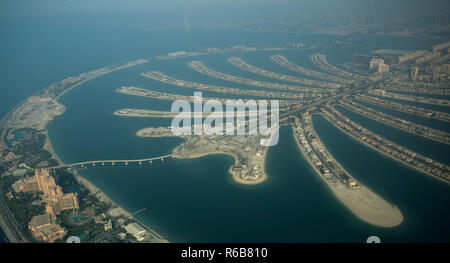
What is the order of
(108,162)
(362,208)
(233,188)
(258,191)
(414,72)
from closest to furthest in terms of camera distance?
(362,208) → (258,191) → (233,188) → (108,162) → (414,72)

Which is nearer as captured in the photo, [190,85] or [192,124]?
[192,124]

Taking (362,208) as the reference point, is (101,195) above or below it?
below

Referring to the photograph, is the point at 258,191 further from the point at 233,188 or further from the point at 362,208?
the point at 362,208

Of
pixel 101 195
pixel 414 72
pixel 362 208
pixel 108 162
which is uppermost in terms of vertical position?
pixel 414 72

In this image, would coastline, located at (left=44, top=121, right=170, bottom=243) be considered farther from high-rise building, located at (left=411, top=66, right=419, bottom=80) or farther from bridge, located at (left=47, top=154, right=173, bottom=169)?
high-rise building, located at (left=411, top=66, right=419, bottom=80)

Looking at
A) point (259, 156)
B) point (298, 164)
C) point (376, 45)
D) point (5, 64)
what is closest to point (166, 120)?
point (259, 156)

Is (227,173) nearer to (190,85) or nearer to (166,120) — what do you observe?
(166,120)

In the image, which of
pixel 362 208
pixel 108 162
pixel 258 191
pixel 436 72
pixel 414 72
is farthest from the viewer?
pixel 414 72

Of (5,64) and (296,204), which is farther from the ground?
(5,64)

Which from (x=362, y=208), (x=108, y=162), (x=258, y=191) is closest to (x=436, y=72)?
(x=362, y=208)
